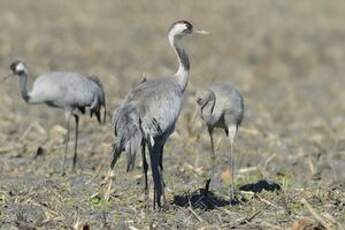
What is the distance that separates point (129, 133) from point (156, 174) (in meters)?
0.47

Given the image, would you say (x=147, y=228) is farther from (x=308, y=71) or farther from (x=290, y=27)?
(x=290, y=27)

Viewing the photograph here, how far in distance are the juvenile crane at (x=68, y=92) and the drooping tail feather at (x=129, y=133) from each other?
2517mm

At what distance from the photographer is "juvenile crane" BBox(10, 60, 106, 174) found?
1061 cm

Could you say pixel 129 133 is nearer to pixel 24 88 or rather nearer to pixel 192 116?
pixel 24 88

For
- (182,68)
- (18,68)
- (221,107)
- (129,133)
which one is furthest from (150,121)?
(18,68)

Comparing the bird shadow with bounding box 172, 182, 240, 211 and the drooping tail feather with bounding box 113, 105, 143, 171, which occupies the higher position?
the drooping tail feather with bounding box 113, 105, 143, 171

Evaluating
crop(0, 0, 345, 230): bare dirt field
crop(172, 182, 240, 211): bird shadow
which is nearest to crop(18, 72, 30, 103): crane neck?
crop(0, 0, 345, 230): bare dirt field

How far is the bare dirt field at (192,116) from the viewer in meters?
8.12

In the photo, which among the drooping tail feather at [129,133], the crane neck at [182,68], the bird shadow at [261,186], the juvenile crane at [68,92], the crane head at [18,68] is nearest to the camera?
the drooping tail feather at [129,133]

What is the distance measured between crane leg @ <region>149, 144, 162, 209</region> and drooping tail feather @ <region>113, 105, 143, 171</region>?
0.18 meters

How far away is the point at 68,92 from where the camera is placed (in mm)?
10688

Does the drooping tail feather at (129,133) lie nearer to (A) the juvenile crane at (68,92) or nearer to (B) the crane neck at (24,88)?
(A) the juvenile crane at (68,92)

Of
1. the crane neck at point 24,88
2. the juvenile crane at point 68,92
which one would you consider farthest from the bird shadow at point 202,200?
the crane neck at point 24,88

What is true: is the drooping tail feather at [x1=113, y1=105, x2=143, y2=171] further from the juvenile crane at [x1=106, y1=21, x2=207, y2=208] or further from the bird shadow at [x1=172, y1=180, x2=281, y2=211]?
the bird shadow at [x1=172, y1=180, x2=281, y2=211]
